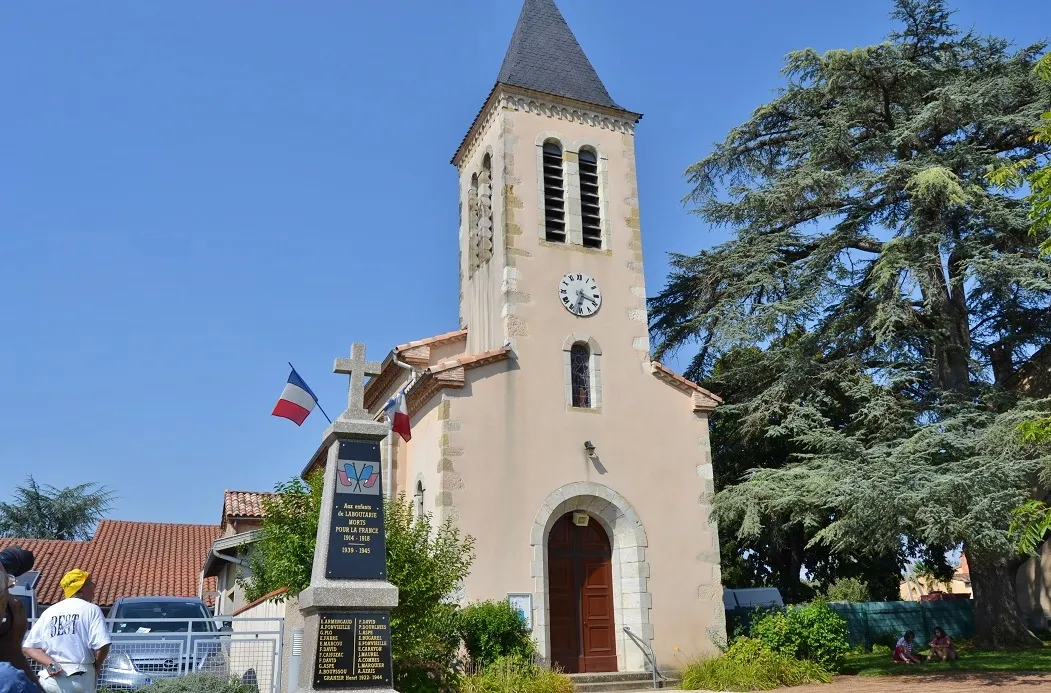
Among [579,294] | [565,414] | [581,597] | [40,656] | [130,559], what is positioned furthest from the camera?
[130,559]

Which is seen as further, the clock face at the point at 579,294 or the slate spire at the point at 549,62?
the slate spire at the point at 549,62

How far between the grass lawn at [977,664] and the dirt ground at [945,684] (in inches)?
29.4

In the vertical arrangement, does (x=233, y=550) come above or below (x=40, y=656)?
above

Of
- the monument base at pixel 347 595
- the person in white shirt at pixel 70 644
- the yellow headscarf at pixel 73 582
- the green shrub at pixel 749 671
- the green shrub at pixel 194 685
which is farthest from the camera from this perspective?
the green shrub at pixel 749 671

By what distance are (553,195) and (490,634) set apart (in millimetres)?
8709

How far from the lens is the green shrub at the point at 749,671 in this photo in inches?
533

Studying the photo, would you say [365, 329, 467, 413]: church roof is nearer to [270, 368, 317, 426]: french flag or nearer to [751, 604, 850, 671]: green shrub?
[270, 368, 317, 426]: french flag

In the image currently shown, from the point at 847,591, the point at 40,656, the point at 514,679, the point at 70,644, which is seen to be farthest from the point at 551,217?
the point at 847,591

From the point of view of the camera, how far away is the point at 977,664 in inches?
564

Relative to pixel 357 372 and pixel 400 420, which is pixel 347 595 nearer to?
pixel 357 372

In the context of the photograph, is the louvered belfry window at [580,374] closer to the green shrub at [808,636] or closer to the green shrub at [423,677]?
the green shrub at [808,636]

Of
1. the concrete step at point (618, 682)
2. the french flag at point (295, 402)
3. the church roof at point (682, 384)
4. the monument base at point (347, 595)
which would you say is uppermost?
the church roof at point (682, 384)

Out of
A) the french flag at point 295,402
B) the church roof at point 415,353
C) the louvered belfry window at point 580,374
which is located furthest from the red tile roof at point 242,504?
the french flag at point 295,402

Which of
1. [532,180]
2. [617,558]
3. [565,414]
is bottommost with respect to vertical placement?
[617,558]
